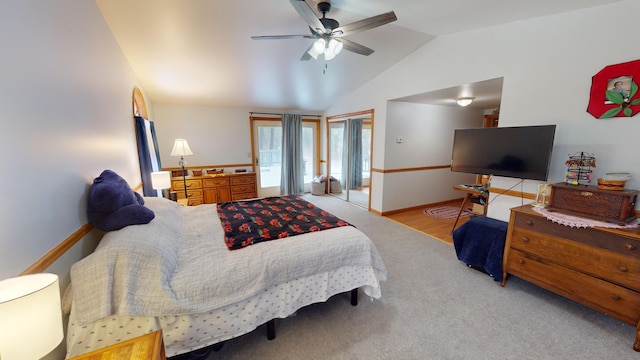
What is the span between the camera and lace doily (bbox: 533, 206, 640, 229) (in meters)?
1.79

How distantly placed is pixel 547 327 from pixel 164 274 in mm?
2736

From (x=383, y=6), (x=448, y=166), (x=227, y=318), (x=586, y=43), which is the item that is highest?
(x=383, y=6)

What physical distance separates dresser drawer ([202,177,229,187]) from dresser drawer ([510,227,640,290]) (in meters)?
4.64

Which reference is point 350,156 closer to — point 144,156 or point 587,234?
point 144,156

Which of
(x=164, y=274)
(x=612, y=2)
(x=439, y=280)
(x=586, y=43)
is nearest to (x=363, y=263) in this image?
(x=439, y=280)

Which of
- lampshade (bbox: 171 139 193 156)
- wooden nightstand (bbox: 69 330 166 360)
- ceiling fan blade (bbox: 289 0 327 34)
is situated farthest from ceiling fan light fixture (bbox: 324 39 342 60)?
lampshade (bbox: 171 139 193 156)

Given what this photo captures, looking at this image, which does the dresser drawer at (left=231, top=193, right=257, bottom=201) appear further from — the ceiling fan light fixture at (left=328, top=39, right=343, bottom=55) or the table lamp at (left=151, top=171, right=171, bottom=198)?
the ceiling fan light fixture at (left=328, top=39, right=343, bottom=55)

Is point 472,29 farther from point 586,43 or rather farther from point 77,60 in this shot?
point 77,60

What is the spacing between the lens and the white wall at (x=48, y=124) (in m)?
0.97

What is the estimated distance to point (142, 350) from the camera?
95 cm

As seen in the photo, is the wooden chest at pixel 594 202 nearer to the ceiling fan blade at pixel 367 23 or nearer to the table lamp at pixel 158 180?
the ceiling fan blade at pixel 367 23

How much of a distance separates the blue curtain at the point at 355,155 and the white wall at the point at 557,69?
2987mm

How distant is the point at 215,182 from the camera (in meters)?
4.85

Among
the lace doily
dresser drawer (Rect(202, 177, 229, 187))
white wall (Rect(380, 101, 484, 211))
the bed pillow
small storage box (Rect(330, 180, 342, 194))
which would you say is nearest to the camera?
the bed pillow
